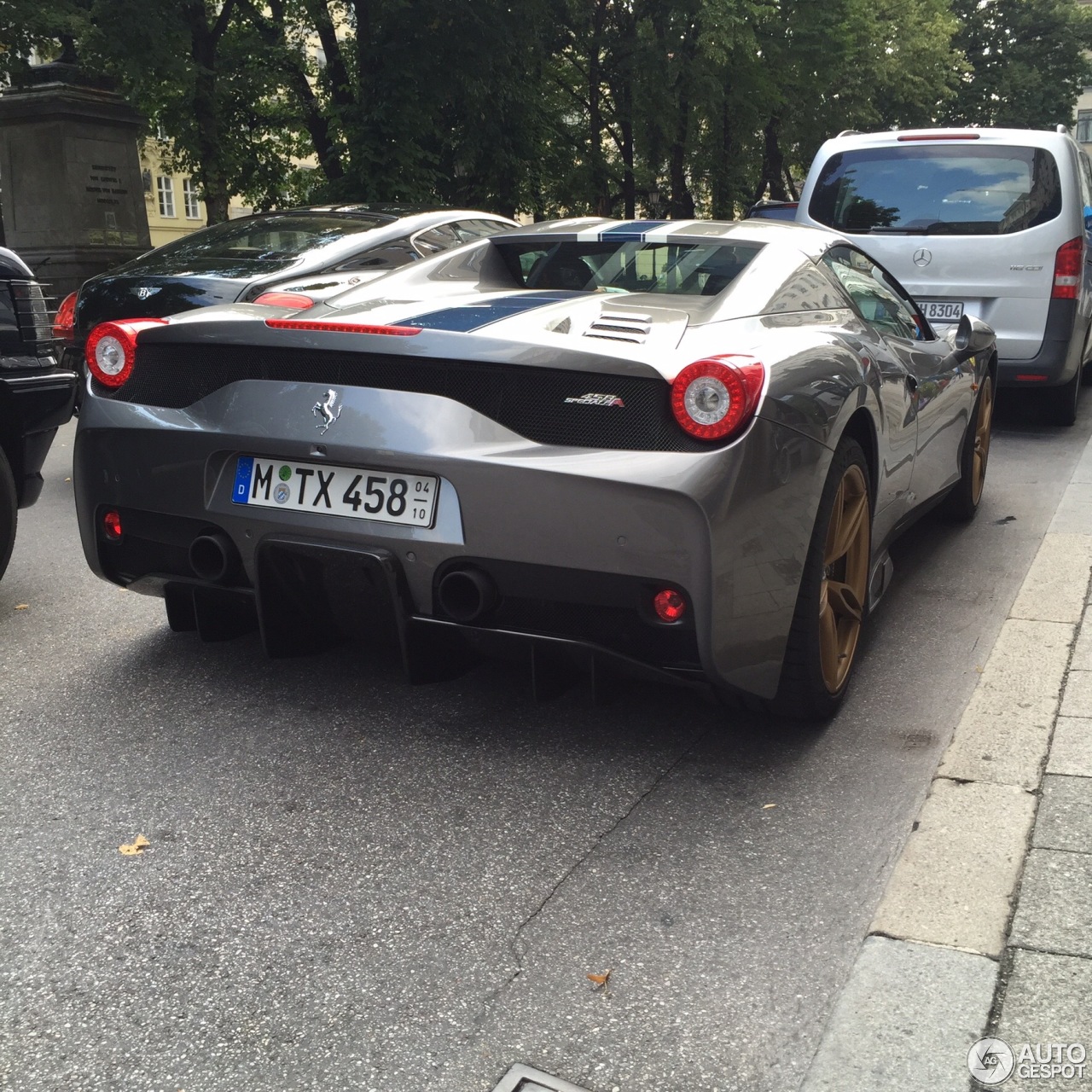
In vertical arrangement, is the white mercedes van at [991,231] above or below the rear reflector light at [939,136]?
below

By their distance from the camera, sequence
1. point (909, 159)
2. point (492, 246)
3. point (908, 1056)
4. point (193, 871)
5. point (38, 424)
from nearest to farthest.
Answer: point (908, 1056) < point (193, 871) < point (492, 246) < point (38, 424) < point (909, 159)

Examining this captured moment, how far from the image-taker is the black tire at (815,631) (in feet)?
11.6

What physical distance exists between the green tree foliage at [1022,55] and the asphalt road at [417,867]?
159 ft

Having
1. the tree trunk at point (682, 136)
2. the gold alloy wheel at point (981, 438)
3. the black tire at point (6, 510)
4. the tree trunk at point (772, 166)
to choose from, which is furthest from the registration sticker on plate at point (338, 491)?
the tree trunk at point (772, 166)

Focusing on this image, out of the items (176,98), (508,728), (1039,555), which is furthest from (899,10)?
(508,728)

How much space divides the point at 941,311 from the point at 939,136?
1241 millimetres

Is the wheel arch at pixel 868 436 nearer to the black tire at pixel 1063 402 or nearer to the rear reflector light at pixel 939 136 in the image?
the rear reflector light at pixel 939 136

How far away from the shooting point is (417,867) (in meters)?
2.93

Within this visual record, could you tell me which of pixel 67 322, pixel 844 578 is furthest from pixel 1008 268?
pixel 67 322

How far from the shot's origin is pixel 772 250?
4.17 metres

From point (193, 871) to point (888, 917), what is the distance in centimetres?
145

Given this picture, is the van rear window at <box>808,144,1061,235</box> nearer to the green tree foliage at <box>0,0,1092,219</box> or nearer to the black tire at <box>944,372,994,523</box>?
the black tire at <box>944,372,994,523</box>

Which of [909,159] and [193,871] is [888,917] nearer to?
[193,871]

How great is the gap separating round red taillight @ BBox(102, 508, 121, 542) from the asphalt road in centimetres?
50
